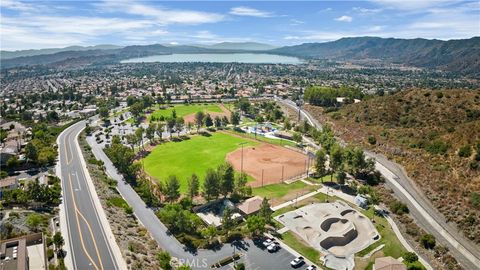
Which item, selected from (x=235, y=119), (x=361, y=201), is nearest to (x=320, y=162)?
(x=361, y=201)

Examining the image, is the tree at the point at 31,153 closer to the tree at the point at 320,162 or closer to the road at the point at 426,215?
the tree at the point at 320,162

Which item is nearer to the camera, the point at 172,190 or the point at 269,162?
the point at 172,190

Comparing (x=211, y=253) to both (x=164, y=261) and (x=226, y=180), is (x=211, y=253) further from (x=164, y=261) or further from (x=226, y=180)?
(x=226, y=180)

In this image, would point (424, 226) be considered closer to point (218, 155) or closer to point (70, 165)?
point (218, 155)

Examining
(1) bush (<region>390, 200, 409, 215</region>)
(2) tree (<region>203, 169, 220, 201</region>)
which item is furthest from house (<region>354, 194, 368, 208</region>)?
(2) tree (<region>203, 169, 220, 201</region>)

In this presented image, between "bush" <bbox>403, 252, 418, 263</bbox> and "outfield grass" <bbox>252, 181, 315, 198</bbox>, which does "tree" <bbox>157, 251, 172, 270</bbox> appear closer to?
"outfield grass" <bbox>252, 181, 315, 198</bbox>

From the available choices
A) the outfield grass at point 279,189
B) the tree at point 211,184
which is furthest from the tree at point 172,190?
the outfield grass at point 279,189
